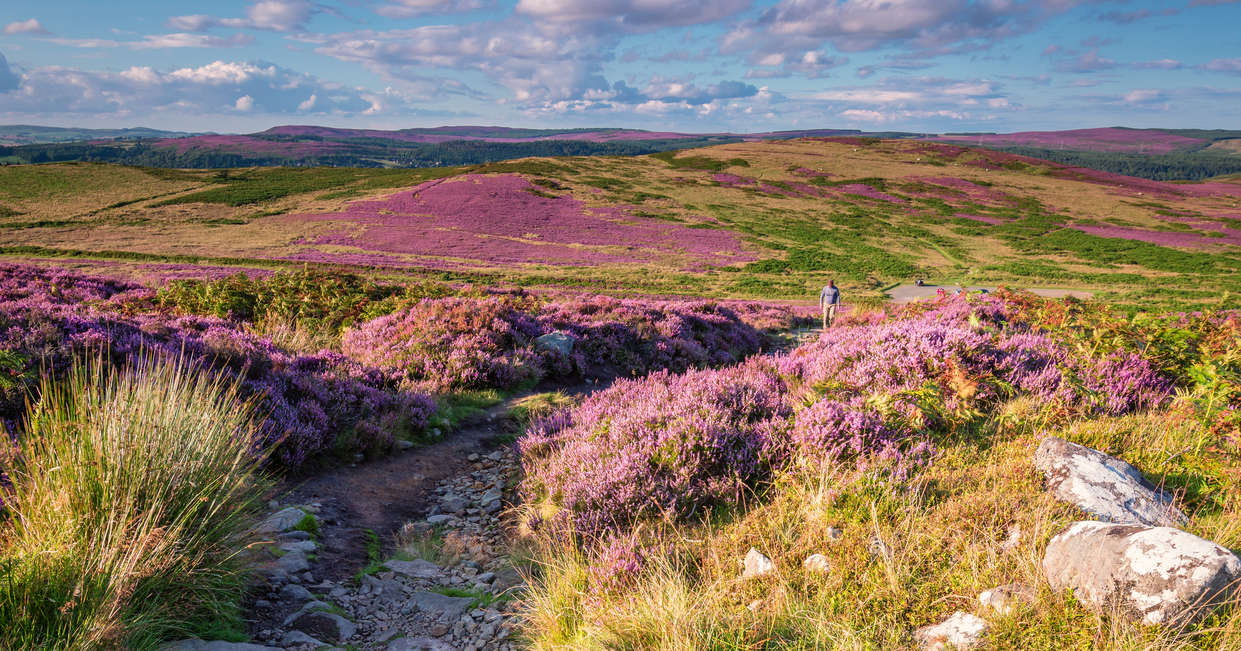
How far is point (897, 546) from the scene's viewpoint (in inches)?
135

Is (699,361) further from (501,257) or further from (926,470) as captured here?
(501,257)

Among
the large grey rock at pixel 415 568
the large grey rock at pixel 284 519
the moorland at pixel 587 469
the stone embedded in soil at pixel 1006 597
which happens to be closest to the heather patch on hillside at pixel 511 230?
the moorland at pixel 587 469

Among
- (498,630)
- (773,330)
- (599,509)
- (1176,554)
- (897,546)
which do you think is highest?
(1176,554)

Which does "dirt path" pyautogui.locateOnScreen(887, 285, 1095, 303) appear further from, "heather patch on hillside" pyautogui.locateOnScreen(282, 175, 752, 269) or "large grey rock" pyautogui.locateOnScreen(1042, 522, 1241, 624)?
"large grey rock" pyautogui.locateOnScreen(1042, 522, 1241, 624)

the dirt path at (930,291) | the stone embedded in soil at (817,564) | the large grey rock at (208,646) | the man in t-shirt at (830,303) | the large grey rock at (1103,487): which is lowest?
the dirt path at (930,291)

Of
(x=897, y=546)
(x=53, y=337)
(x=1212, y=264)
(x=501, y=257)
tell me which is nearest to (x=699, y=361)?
(x=897, y=546)

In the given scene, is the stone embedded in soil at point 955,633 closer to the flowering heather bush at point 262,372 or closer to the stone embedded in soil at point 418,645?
the stone embedded in soil at point 418,645

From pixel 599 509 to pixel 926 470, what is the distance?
2491 millimetres

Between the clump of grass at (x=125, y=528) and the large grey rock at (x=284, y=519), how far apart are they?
0.47 metres

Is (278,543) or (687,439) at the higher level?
(687,439)

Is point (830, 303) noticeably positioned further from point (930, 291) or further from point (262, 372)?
point (930, 291)

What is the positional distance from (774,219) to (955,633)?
6158cm

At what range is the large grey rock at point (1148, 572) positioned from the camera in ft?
8.61

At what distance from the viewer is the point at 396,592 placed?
162 inches
